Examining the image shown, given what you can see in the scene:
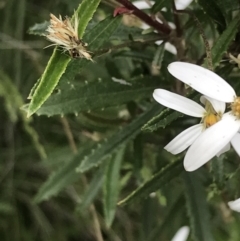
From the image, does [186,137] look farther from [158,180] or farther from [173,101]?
[158,180]

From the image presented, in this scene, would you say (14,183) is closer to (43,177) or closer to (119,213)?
(43,177)

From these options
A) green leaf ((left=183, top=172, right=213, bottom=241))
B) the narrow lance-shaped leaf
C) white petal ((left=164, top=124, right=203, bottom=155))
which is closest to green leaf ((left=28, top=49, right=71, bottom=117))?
the narrow lance-shaped leaf

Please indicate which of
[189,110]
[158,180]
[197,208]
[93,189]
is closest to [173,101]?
[189,110]

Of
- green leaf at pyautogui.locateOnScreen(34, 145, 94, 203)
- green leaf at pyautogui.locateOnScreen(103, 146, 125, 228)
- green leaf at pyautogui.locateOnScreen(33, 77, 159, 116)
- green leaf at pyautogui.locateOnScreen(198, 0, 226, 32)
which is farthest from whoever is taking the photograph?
green leaf at pyautogui.locateOnScreen(34, 145, 94, 203)

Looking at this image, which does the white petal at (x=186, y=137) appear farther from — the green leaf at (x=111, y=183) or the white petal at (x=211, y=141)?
the green leaf at (x=111, y=183)

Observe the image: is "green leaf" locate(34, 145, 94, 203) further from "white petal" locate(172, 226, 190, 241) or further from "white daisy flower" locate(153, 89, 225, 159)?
"white daisy flower" locate(153, 89, 225, 159)

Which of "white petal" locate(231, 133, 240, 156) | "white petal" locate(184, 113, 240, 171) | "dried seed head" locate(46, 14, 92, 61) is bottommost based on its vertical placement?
"white petal" locate(231, 133, 240, 156)
